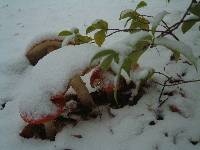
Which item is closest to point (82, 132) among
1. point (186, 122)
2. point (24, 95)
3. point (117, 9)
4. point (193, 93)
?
point (24, 95)

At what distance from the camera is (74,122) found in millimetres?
2080

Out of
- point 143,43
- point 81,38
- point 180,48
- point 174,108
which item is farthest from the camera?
point 81,38

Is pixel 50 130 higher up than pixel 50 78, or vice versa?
pixel 50 78

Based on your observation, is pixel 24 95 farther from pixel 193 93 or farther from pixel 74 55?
pixel 193 93

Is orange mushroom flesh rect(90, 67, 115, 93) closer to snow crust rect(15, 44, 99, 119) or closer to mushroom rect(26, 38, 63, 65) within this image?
snow crust rect(15, 44, 99, 119)

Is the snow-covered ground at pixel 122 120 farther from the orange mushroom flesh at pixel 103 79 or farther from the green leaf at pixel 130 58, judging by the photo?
the green leaf at pixel 130 58

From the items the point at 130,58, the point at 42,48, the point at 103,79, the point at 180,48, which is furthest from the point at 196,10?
the point at 42,48

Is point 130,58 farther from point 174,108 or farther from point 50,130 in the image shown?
point 50,130

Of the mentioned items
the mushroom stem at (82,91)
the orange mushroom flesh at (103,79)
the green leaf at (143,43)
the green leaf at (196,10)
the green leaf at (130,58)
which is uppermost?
the green leaf at (196,10)

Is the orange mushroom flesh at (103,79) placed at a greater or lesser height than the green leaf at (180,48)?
lesser

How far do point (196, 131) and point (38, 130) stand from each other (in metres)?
1.08

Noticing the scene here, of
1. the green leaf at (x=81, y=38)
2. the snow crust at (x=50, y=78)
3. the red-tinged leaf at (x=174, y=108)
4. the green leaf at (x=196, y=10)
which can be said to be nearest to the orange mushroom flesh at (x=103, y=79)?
the snow crust at (x=50, y=78)

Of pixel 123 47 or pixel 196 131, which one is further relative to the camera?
pixel 196 131

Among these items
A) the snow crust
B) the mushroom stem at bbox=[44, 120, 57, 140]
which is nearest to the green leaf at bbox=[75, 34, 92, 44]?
the snow crust
